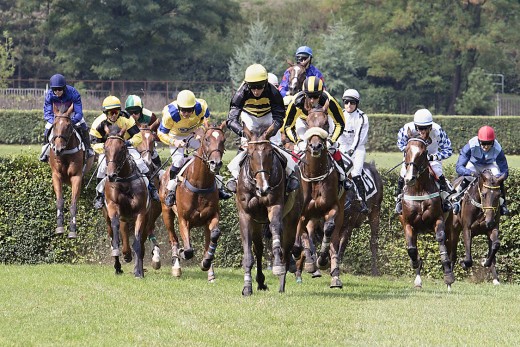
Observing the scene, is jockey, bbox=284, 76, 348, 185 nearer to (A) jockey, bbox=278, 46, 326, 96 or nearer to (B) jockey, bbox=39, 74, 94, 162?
(A) jockey, bbox=278, 46, 326, 96

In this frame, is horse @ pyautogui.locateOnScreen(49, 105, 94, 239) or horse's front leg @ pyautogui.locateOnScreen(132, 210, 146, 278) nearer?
horse's front leg @ pyautogui.locateOnScreen(132, 210, 146, 278)

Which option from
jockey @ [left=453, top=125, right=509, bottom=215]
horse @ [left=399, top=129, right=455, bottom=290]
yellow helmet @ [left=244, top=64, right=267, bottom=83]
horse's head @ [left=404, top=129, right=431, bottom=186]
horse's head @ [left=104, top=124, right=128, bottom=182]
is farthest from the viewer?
jockey @ [left=453, top=125, right=509, bottom=215]

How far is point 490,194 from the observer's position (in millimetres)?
16828

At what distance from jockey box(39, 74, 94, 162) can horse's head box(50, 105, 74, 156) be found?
365 mm

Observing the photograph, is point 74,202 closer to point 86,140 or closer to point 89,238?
point 89,238

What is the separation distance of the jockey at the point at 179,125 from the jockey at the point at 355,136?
84.7 inches

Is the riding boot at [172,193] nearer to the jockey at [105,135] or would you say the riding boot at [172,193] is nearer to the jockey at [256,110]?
the jockey at [105,135]

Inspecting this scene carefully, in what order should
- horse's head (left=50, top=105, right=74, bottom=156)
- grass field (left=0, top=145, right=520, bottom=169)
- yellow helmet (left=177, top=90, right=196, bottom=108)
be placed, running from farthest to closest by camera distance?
grass field (left=0, top=145, right=520, bottom=169)
horse's head (left=50, top=105, right=74, bottom=156)
yellow helmet (left=177, top=90, right=196, bottom=108)

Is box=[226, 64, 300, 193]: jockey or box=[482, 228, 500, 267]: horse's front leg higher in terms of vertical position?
box=[226, 64, 300, 193]: jockey

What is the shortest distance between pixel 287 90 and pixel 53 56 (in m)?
51.5

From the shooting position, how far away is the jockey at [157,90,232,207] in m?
15.6

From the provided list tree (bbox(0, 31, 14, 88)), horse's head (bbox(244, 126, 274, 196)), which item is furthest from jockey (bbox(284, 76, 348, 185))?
tree (bbox(0, 31, 14, 88))

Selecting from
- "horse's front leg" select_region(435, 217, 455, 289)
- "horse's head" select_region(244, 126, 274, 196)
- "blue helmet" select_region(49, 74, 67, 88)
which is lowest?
"horse's front leg" select_region(435, 217, 455, 289)

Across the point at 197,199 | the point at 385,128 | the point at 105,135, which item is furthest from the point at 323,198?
the point at 385,128
